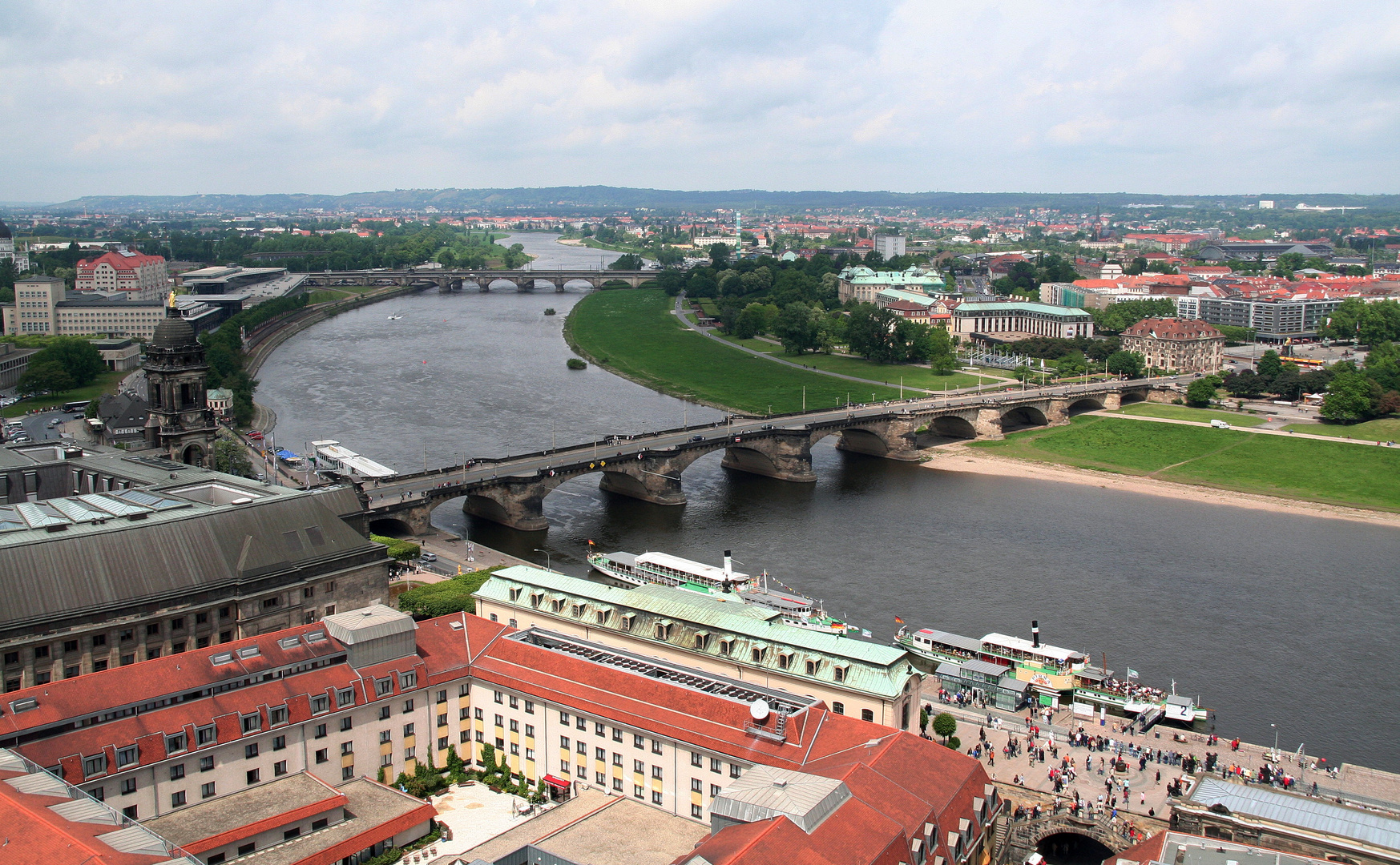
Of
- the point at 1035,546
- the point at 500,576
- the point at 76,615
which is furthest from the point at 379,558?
the point at 1035,546

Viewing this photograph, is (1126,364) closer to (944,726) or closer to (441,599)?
(944,726)

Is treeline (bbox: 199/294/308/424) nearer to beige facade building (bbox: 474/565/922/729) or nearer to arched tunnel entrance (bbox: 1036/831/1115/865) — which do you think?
beige facade building (bbox: 474/565/922/729)

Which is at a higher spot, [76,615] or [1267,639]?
[76,615]

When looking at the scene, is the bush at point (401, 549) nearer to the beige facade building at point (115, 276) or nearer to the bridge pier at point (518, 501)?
the bridge pier at point (518, 501)

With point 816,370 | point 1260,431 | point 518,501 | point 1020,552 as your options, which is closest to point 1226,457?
point 1260,431

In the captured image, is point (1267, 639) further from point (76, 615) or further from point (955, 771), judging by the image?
point (76, 615)

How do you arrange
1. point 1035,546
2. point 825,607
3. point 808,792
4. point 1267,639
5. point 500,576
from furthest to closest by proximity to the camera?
1. point 1035,546
2. point 825,607
3. point 1267,639
4. point 500,576
5. point 808,792
